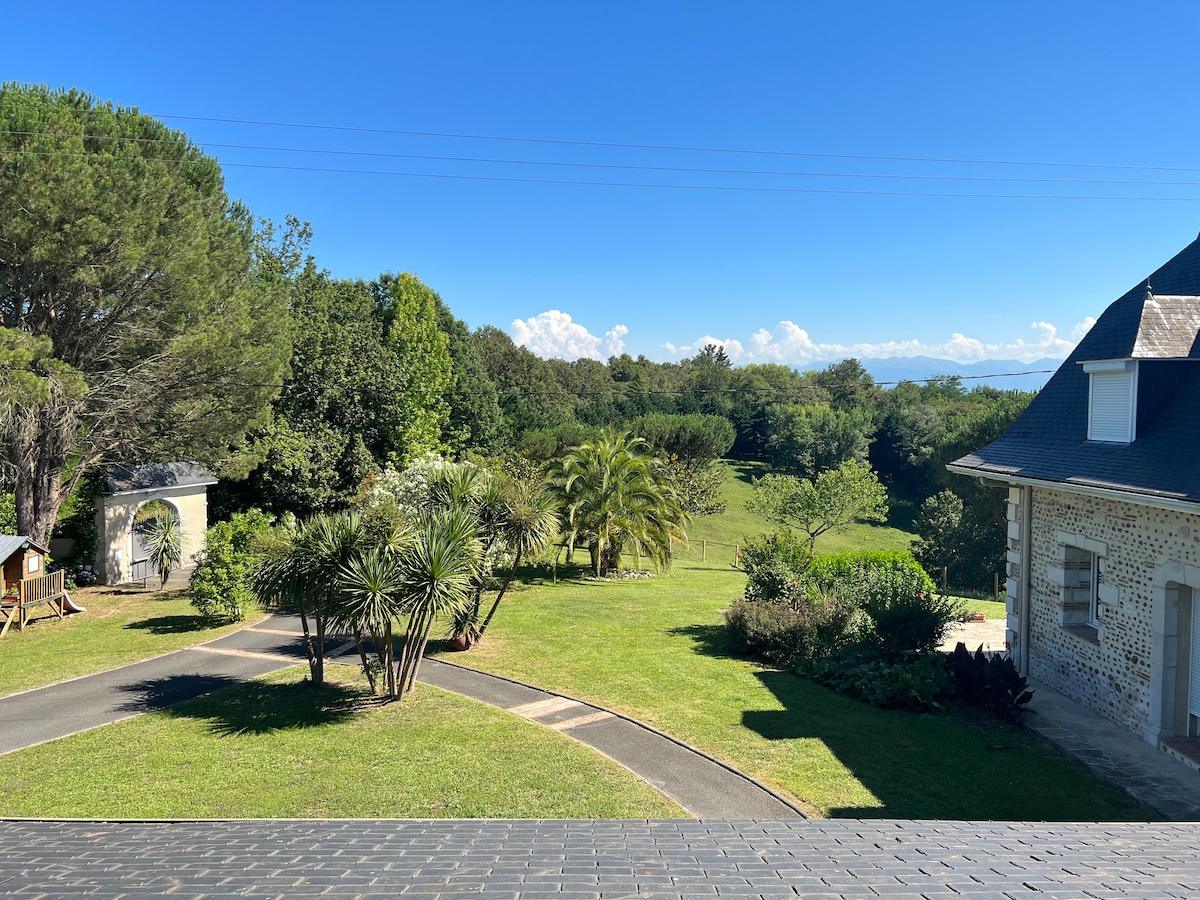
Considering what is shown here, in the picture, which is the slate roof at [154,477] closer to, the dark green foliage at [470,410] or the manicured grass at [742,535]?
the dark green foliage at [470,410]

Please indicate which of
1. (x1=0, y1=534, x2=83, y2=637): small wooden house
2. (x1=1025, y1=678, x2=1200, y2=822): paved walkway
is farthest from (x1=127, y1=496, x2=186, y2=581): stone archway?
(x1=1025, y1=678, x2=1200, y2=822): paved walkway

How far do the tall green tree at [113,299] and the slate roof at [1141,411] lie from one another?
20376 mm

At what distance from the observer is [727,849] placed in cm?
563

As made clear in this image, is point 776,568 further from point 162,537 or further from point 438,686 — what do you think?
point 162,537

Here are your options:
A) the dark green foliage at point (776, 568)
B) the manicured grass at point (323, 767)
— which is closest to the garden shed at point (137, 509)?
the manicured grass at point (323, 767)

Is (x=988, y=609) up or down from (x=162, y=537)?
down

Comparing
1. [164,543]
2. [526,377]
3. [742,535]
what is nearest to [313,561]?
[164,543]

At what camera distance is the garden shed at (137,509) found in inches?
957

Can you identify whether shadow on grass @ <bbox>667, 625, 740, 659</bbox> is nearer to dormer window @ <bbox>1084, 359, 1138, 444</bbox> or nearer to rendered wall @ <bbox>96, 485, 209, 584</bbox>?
dormer window @ <bbox>1084, 359, 1138, 444</bbox>

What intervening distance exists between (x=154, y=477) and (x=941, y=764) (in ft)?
84.3

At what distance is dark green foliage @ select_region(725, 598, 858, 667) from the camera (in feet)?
51.3

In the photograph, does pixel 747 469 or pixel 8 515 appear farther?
pixel 747 469

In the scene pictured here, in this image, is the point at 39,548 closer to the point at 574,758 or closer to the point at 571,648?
the point at 571,648

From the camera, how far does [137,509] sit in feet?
82.5
